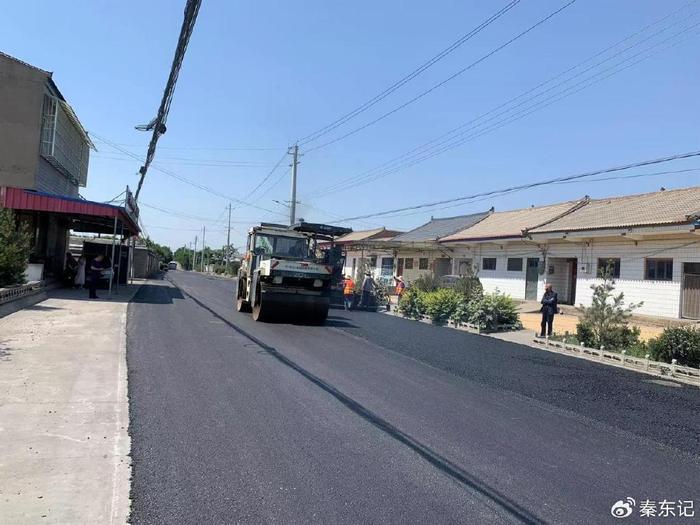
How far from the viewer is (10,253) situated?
15.7 m

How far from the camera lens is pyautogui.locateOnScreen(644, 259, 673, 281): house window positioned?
19.4 metres

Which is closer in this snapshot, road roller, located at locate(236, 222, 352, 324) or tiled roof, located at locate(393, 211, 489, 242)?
road roller, located at locate(236, 222, 352, 324)

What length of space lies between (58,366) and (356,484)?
19.0 feet

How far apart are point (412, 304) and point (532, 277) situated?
689cm

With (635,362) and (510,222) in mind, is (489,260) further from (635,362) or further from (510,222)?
(635,362)

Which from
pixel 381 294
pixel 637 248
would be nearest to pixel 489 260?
pixel 381 294

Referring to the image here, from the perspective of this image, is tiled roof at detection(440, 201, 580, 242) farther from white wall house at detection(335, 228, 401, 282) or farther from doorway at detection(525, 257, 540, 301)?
white wall house at detection(335, 228, 401, 282)

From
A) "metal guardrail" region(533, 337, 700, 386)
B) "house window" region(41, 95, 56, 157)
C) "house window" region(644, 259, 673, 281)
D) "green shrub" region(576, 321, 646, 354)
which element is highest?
"house window" region(41, 95, 56, 157)

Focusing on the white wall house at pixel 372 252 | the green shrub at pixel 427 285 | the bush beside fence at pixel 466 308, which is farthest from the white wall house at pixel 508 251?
the white wall house at pixel 372 252

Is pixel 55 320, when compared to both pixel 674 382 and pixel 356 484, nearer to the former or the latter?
pixel 356 484

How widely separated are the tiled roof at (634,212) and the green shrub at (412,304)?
6.06m

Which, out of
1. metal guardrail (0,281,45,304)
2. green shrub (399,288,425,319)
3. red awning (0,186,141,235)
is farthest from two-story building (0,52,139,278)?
green shrub (399,288,425,319)

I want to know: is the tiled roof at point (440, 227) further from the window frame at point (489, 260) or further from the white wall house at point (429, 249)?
the window frame at point (489, 260)

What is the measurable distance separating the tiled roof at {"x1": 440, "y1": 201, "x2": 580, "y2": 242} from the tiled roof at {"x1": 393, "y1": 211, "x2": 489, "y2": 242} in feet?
3.82
